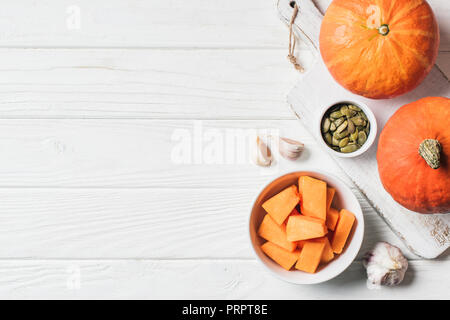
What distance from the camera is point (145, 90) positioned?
1073 millimetres

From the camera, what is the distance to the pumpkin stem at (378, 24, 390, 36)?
32.2 inches

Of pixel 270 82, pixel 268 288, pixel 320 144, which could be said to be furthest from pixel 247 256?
pixel 270 82

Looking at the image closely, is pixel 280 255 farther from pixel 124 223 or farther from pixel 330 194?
pixel 124 223

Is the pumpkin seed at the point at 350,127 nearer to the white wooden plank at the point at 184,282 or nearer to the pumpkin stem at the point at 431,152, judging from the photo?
the pumpkin stem at the point at 431,152

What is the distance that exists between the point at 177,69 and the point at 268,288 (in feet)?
1.99

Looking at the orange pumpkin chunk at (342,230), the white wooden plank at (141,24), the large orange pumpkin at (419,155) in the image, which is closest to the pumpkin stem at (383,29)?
the large orange pumpkin at (419,155)

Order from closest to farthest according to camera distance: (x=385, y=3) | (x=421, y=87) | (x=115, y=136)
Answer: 1. (x=385, y=3)
2. (x=421, y=87)
3. (x=115, y=136)

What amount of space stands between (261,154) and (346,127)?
21 cm

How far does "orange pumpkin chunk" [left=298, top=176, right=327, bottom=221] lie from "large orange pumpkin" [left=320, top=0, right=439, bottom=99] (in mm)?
231

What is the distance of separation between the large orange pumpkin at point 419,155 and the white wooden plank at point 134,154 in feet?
0.63

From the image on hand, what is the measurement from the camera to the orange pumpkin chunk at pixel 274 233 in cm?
93

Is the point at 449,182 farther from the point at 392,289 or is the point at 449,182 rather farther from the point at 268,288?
the point at 268,288

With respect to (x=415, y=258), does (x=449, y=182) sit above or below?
above

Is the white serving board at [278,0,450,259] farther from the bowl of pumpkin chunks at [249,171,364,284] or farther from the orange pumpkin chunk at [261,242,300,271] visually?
the orange pumpkin chunk at [261,242,300,271]
